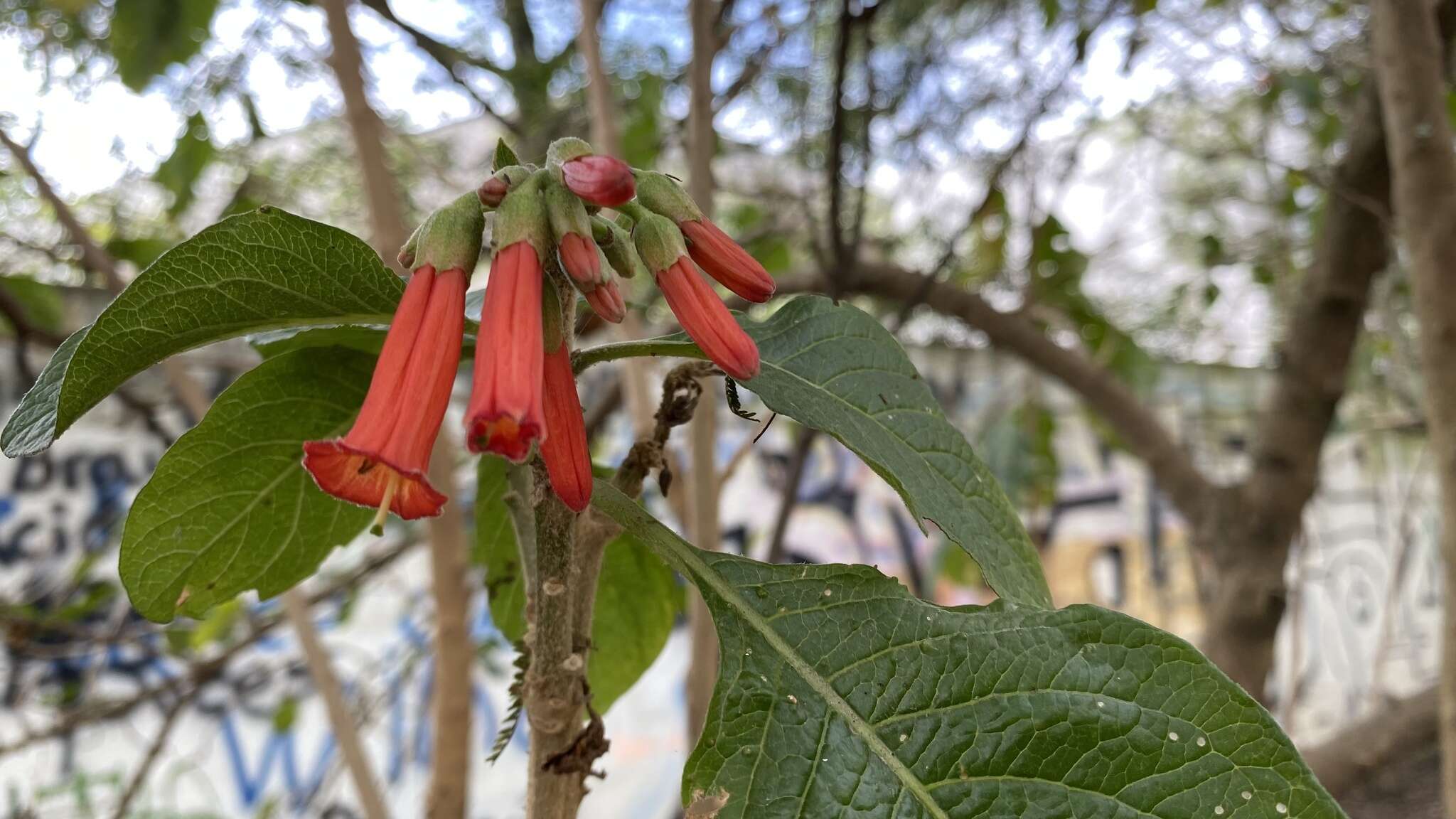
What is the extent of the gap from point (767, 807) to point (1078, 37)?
56.1 inches

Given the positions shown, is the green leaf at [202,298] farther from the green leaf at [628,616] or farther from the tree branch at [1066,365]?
the tree branch at [1066,365]

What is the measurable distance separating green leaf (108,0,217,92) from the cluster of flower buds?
1205mm

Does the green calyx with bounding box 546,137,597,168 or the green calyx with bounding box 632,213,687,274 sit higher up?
the green calyx with bounding box 546,137,597,168

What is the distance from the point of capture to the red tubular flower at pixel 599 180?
1.37 ft

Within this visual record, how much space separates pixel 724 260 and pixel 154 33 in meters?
1.31

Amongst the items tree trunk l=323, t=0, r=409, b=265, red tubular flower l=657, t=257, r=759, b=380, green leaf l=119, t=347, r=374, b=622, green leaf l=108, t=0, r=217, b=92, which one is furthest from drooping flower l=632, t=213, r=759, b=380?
green leaf l=108, t=0, r=217, b=92

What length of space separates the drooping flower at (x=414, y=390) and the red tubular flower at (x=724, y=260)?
11 centimetres

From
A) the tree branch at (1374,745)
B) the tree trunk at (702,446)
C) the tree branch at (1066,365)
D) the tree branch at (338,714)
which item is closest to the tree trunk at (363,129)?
the tree trunk at (702,446)

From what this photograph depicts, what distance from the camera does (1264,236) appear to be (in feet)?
11.7

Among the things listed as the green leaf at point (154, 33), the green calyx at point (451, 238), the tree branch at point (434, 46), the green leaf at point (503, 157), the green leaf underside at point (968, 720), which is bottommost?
the green leaf underside at point (968, 720)

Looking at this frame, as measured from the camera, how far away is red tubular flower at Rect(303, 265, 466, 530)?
42 centimetres

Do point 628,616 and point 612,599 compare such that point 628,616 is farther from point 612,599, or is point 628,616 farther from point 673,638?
point 673,638

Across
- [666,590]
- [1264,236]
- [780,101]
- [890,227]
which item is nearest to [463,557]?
[666,590]

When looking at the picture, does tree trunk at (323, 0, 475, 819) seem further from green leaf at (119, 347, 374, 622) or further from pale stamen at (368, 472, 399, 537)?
pale stamen at (368, 472, 399, 537)
